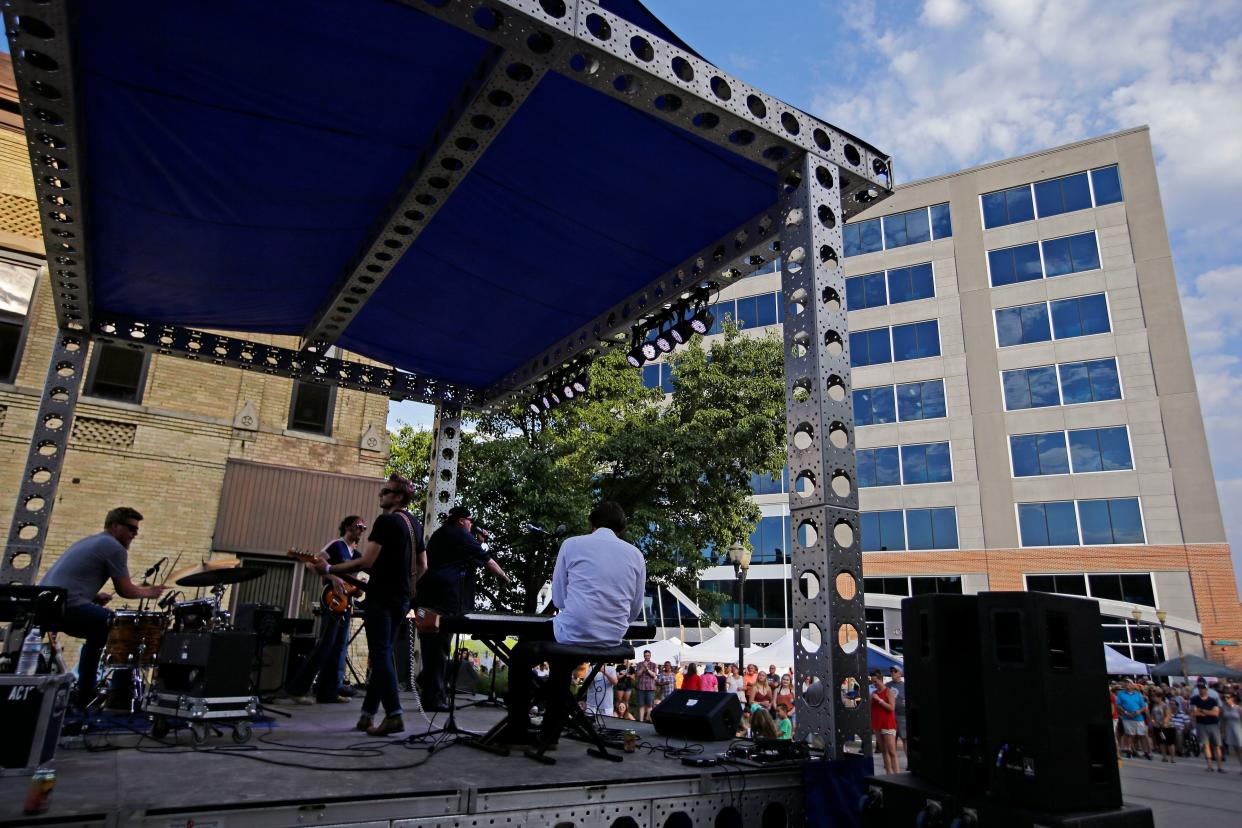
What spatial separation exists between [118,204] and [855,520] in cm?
685

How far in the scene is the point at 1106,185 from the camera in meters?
33.1

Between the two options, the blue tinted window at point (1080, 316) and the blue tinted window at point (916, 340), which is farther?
the blue tinted window at point (916, 340)

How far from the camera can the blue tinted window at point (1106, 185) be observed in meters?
32.8

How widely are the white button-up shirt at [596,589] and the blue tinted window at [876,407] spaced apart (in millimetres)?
33623

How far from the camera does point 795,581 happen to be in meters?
5.02

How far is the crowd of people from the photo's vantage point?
1612cm

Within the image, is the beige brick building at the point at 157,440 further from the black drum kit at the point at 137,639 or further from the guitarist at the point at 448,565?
the guitarist at the point at 448,565

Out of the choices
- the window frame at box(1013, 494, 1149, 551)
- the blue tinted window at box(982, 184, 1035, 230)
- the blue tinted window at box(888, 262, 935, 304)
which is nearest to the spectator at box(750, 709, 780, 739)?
the window frame at box(1013, 494, 1149, 551)

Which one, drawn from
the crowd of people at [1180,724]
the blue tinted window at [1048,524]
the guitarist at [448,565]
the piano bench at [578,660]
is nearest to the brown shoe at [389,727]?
the piano bench at [578,660]

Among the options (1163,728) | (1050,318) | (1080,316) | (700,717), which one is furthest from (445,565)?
(1080,316)

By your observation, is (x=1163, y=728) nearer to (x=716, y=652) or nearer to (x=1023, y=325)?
(x=716, y=652)

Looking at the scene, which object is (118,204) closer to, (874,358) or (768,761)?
(768,761)

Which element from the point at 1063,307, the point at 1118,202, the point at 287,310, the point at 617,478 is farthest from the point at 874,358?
the point at 287,310

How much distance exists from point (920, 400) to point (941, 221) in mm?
8899
